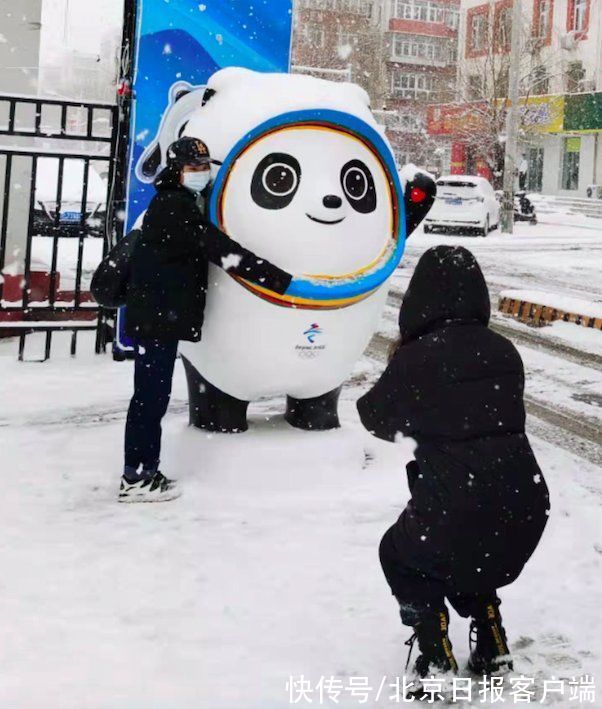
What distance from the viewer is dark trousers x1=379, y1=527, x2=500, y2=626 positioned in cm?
283

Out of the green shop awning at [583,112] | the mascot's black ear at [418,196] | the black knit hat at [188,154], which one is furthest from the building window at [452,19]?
the black knit hat at [188,154]

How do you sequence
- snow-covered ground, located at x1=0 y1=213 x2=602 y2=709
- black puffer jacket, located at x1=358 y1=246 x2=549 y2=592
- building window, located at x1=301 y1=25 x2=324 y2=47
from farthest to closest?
building window, located at x1=301 y1=25 x2=324 y2=47 < snow-covered ground, located at x1=0 y1=213 x2=602 y2=709 < black puffer jacket, located at x1=358 y1=246 x2=549 y2=592

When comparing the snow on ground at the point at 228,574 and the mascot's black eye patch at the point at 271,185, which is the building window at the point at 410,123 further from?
the mascot's black eye patch at the point at 271,185

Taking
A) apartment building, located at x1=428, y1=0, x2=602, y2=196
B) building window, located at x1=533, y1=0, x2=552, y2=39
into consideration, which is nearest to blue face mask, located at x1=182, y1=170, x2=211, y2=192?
apartment building, located at x1=428, y1=0, x2=602, y2=196

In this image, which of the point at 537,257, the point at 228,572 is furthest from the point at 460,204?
the point at 228,572

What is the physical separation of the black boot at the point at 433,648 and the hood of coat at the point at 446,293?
889 millimetres

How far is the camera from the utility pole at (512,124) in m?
23.1

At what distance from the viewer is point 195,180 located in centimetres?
436

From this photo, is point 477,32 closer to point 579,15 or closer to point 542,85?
point 542,85

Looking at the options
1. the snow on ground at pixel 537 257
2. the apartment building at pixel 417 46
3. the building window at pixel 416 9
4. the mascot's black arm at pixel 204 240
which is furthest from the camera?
the building window at pixel 416 9

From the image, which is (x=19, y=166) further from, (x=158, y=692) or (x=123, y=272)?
(x=158, y=692)

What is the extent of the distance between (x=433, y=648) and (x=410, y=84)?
53.2 meters

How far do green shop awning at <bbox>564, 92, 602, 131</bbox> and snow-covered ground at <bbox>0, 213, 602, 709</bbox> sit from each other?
31.1 meters

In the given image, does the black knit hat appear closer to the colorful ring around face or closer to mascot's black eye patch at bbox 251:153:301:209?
the colorful ring around face
